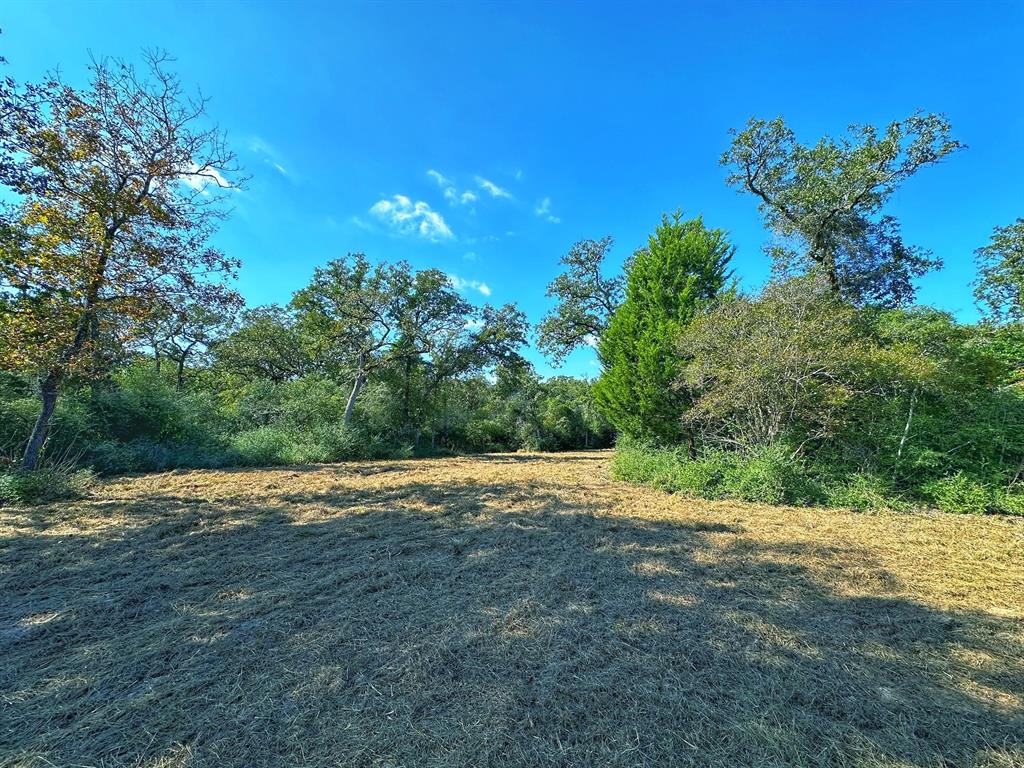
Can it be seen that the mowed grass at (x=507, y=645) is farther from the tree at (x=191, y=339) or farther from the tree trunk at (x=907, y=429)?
the tree at (x=191, y=339)

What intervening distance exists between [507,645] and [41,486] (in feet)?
26.1

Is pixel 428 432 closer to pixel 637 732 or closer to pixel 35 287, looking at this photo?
pixel 35 287

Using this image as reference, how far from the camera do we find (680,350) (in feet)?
27.2

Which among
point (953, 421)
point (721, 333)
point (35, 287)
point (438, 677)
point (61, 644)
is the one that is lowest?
point (61, 644)

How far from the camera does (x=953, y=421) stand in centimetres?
638

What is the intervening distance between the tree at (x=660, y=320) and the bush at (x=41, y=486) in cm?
1134

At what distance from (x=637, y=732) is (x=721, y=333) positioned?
281 inches

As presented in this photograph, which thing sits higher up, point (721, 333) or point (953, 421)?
point (721, 333)

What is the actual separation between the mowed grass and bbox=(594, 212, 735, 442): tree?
5012 millimetres

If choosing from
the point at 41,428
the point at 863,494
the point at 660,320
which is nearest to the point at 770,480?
the point at 863,494

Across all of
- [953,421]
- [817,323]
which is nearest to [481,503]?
[817,323]

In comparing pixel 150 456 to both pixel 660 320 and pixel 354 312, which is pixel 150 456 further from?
pixel 660 320

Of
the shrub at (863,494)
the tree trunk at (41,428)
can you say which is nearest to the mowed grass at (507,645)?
Answer: the shrub at (863,494)

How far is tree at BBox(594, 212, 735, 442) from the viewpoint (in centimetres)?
941
